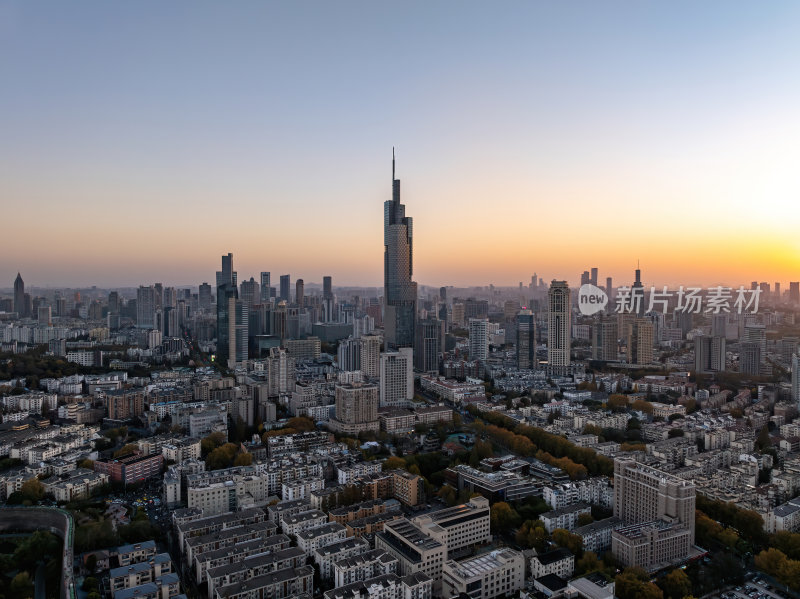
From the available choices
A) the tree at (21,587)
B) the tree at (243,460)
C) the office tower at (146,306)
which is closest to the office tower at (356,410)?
the tree at (243,460)

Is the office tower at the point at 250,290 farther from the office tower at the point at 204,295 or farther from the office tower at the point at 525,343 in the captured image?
the office tower at the point at 525,343

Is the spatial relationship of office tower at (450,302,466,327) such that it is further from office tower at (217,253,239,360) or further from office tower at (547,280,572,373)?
office tower at (217,253,239,360)

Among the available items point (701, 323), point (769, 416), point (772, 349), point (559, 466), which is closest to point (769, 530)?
point (559, 466)

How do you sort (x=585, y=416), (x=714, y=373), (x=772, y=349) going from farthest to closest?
(x=772, y=349), (x=714, y=373), (x=585, y=416)

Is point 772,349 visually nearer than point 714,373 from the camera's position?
No

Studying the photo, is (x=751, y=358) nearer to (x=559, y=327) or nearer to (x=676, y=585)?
(x=559, y=327)

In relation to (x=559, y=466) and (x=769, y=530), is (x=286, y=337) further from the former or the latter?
(x=769, y=530)

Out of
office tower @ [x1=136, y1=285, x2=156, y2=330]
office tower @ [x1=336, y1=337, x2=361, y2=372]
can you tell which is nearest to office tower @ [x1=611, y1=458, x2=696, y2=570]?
office tower @ [x1=336, y1=337, x2=361, y2=372]
